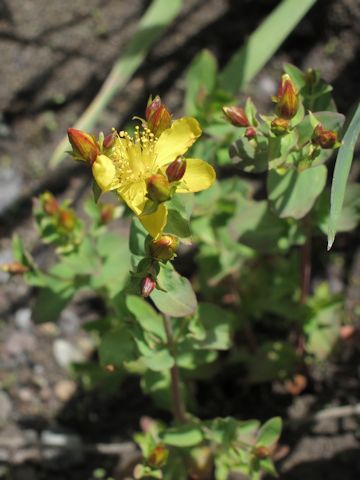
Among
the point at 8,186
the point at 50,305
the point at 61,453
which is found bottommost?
the point at 61,453

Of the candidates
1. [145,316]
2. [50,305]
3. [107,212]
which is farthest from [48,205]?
[145,316]

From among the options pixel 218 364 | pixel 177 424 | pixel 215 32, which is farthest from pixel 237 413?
pixel 215 32

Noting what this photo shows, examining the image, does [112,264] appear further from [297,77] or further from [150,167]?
[297,77]

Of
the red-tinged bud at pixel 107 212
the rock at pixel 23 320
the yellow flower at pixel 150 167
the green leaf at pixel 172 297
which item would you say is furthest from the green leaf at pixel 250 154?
the rock at pixel 23 320

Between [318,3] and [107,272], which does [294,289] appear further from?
[318,3]

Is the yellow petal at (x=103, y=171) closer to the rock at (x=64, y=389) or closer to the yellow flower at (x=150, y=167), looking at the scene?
the yellow flower at (x=150, y=167)

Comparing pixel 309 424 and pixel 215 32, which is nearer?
pixel 309 424

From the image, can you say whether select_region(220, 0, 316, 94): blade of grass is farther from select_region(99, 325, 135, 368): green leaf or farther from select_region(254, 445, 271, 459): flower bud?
select_region(254, 445, 271, 459): flower bud
